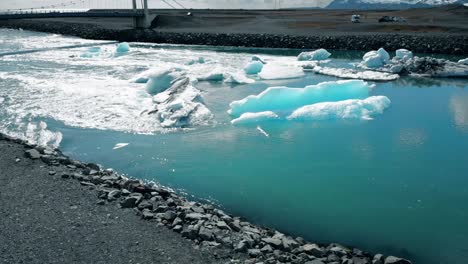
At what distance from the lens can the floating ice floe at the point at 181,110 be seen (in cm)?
941

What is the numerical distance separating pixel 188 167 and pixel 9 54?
18.9 meters

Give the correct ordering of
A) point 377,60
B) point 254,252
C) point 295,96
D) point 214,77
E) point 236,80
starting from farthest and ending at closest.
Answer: point 377,60 → point 214,77 → point 236,80 → point 295,96 → point 254,252

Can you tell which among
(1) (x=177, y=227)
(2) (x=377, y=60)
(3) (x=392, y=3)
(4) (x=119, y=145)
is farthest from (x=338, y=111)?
(3) (x=392, y=3)

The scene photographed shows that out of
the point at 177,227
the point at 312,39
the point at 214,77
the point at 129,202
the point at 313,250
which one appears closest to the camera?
the point at 313,250

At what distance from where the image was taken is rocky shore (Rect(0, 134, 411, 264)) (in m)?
4.17

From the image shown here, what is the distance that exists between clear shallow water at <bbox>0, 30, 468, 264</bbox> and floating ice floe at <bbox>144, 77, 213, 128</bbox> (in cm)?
32

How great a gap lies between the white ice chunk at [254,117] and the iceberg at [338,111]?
41cm

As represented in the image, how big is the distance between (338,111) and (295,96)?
1.14 m

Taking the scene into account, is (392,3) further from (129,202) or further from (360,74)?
(129,202)

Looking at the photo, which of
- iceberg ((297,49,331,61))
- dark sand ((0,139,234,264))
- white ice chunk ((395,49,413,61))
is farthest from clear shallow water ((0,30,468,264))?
iceberg ((297,49,331,61))

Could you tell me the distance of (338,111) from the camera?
9945 millimetres

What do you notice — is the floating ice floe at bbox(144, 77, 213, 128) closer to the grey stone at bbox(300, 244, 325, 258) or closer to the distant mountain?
the grey stone at bbox(300, 244, 325, 258)

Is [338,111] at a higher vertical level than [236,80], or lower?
lower

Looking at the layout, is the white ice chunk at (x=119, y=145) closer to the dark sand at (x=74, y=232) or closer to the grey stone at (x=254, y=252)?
the dark sand at (x=74, y=232)
